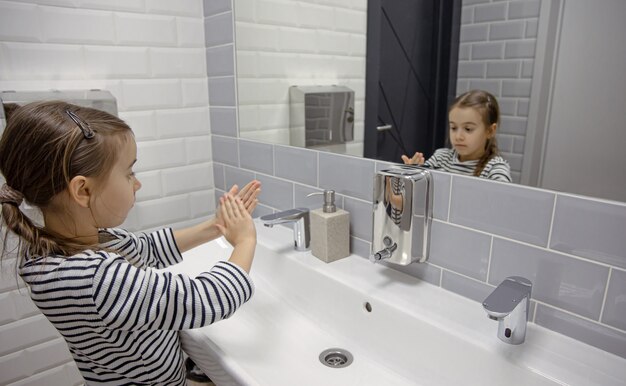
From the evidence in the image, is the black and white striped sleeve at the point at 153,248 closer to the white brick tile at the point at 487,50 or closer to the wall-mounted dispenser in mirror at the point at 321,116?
the wall-mounted dispenser in mirror at the point at 321,116

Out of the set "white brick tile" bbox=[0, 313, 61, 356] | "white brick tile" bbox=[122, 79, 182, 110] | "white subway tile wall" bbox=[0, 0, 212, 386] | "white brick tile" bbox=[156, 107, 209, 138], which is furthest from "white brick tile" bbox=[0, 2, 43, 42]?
"white brick tile" bbox=[0, 313, 61, 356]

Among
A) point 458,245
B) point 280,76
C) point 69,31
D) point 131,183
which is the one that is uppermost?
point 69,31

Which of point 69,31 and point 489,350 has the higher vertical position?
point 69,31

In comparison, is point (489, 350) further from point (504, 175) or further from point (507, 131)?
point (507, 131)

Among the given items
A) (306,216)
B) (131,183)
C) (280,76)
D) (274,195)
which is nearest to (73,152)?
(131,183)

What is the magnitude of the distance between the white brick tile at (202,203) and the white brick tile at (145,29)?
492 mm

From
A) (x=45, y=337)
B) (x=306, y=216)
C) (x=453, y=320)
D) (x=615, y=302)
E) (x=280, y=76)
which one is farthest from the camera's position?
(x=280, y=76)

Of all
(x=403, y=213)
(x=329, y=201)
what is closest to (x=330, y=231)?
(x=329, y=201)

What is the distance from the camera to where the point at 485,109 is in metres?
0.87

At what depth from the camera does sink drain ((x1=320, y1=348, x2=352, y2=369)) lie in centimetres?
87

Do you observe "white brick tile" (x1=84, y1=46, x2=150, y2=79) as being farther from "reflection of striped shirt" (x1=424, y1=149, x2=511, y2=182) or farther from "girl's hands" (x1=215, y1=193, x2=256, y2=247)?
"reflection of striped shirt" (x1=424, y1=149, x2=511, y2=182)

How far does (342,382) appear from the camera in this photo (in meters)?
0.81

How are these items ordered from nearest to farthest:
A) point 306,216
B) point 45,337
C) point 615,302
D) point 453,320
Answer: point 615,302 → point 453,320 → point 306,216 → point 45,337

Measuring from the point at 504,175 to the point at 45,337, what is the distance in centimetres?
127
